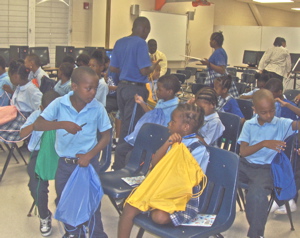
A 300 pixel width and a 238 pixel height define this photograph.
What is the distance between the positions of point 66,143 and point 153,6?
379 inches

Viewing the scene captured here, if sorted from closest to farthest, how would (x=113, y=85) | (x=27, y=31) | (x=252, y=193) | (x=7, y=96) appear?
(x=252, y=193)
(x=7, y=96)
(x=113, y=85)
(x=27, y=31)

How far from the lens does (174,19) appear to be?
12125 millimetres

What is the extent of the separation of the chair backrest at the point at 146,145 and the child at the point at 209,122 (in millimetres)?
361

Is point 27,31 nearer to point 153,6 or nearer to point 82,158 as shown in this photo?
point 153,6

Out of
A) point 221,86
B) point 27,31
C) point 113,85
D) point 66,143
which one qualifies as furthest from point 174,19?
point 66,143

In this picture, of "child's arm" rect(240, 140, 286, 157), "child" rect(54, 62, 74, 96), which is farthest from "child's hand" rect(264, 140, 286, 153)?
"child" rect(54, 62, 74, 96)

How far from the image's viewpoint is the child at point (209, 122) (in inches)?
119

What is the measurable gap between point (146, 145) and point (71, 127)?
2.45ft

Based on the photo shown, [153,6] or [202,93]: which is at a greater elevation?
[153,6]

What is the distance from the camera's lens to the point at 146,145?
2883mm

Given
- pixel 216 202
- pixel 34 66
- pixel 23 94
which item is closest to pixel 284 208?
pixel 216 202

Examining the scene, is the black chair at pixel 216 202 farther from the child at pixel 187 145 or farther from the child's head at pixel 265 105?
the child's head at pixel 265 105

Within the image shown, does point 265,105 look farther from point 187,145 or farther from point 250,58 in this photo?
point 250,58

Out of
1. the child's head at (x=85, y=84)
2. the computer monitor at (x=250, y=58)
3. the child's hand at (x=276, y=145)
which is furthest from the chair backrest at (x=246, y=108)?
the computer monitor at (x=250, y=58)
